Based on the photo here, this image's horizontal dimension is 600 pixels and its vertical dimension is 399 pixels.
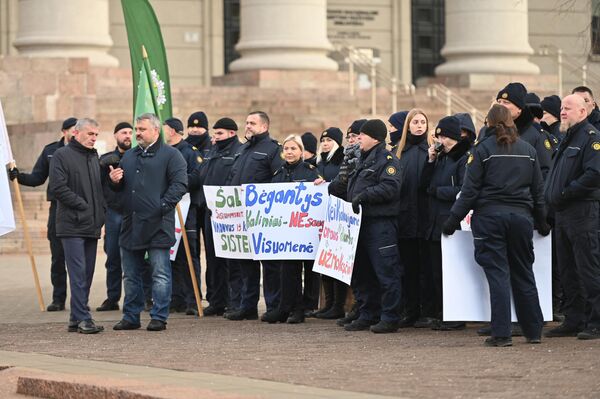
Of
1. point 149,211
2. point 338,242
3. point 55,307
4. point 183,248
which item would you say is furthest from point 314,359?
point 55,307

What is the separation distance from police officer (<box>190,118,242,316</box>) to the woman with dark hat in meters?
2.53

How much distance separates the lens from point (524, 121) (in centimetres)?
1322

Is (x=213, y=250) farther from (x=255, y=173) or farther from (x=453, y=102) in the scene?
(x=453, y=102)

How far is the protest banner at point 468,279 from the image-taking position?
12.8 metres

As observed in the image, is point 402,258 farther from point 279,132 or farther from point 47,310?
point 279,132

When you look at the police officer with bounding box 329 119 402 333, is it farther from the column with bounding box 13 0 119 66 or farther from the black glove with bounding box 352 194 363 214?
the column with bounding box 13 0 119 66

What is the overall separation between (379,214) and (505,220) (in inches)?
69.4

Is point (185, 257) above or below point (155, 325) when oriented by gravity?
above

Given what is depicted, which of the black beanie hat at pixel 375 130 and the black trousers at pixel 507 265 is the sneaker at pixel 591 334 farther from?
the black beanie hat at pixel 375 130

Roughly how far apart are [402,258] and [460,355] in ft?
8.81

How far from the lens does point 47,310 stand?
53.9 feet

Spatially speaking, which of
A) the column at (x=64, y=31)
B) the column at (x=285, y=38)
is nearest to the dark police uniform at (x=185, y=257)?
the column at (x=64, y=31)

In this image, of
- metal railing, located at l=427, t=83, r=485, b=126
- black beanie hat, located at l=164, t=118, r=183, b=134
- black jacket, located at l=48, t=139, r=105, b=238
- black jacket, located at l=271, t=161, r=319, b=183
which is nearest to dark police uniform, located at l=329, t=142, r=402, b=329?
black jacket, located at l=271, t=161, r=319, b=183

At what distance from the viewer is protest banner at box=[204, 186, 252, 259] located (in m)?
15.3
